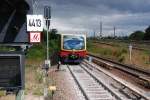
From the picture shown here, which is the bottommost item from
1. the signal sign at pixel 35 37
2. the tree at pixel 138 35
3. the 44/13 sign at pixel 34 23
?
the tree at pixel 138 35

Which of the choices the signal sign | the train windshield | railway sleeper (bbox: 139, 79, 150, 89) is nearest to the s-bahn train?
the train windshield

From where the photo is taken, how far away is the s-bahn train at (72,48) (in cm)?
4000

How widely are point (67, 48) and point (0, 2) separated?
84.7 feet

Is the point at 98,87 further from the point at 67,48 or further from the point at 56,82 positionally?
the point at 67,48

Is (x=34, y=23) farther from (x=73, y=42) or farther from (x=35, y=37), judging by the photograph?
(x=73, y=42)

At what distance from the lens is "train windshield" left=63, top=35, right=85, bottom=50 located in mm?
40000

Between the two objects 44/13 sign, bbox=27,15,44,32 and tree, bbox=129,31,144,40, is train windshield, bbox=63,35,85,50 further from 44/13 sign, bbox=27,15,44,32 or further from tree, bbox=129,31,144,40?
tree, bbox=129,31,144,40

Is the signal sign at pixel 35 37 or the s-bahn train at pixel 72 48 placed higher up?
the signal sign at pixel 35 37

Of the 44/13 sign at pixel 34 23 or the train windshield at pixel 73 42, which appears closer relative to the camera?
the 44/13 sign at pixel 34 23

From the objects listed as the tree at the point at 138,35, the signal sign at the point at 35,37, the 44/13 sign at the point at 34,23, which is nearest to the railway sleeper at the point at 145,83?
the signal sign at the point at 35,37

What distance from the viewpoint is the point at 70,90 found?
66.9ft

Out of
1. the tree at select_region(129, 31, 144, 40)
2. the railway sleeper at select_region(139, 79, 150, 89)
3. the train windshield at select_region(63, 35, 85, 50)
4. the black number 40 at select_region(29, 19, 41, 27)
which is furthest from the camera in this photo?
the tree at select_region(129, 31, 144, 40)

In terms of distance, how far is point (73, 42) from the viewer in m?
40.2

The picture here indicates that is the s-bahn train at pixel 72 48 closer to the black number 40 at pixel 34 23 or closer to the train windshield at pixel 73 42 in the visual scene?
the train windshield at pixel 73 42
